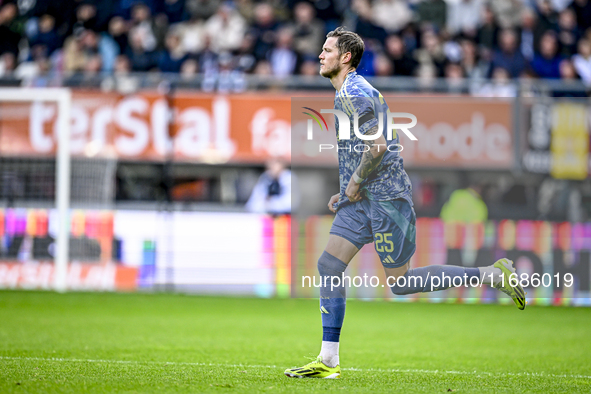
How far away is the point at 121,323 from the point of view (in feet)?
26.8

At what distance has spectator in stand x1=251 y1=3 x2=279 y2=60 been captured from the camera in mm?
12555

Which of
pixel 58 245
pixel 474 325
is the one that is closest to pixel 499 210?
pixel 474 325

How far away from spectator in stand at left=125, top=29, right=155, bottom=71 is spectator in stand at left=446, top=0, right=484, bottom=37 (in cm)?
509

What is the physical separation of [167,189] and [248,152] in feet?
4.40

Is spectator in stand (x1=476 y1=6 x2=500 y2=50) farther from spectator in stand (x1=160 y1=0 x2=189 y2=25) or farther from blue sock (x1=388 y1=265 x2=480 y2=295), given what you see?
blue sock (x1=388 y1=265 x2=480 y2=295)

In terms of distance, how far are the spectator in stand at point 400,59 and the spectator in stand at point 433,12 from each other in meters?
1.27

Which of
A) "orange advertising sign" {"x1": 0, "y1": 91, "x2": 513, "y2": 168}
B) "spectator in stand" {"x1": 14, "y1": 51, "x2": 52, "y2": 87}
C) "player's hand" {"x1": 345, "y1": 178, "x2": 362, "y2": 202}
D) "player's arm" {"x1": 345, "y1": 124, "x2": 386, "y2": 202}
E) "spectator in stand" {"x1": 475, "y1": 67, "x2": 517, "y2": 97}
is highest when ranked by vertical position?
"spectator in stand" {"x1": 14, "y1": 51, "x2": 52, "y2": 87}

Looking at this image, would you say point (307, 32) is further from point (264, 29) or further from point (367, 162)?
point (367, 162)

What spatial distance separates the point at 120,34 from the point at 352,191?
9.41m

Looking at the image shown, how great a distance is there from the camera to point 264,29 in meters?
13.0

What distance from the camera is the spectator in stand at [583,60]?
40.6 ft

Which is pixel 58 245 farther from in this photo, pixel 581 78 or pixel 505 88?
pixel 581 78

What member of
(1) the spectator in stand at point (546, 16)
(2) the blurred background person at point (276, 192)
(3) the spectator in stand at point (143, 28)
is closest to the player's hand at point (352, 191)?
(2) the blurred background person at point (276, 192)

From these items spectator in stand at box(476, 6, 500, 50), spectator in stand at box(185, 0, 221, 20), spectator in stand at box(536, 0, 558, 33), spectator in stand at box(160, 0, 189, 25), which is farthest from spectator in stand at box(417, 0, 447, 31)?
spectator in stand at box(160, 0, 189, 25)
